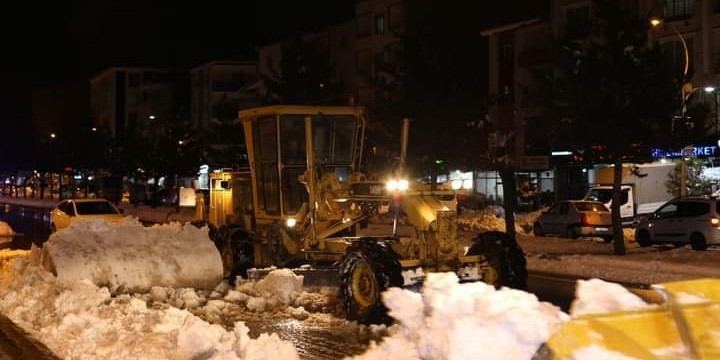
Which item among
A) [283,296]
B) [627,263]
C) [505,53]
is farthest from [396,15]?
[283,296]

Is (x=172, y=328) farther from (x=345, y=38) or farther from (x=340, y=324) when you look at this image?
(x=345, y=38)

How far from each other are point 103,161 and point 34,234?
174 feet

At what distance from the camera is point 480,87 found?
125 feet

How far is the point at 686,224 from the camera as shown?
24703 millimetres

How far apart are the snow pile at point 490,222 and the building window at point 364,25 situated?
27950 mm

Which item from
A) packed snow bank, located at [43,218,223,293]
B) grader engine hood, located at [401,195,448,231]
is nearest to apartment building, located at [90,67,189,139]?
packed snow bank, located at [43,218,223,293]

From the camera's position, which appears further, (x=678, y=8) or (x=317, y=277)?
(x=678, y=8)

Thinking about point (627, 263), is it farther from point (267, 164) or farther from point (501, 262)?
point (267, 164)

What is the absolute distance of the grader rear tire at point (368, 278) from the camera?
37.5 feet

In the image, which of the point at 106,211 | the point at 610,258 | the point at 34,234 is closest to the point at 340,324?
the point at 610,258

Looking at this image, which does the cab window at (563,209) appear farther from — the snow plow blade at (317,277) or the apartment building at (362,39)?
the apartment building at (362,39)

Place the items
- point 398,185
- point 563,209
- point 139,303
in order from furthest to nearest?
point 563,209, point 398,185, point 139,303

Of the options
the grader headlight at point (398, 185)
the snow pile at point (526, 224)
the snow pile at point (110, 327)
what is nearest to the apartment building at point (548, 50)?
the snow pile at point (526, 224)

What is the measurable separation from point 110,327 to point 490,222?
26838 mm
